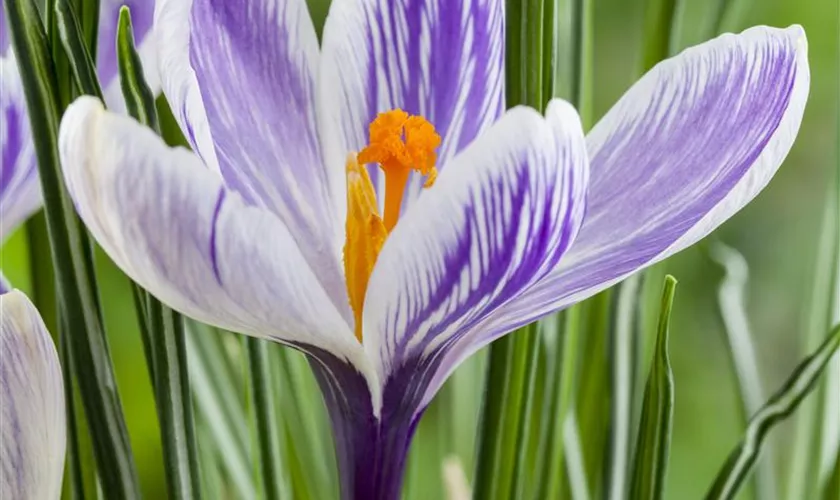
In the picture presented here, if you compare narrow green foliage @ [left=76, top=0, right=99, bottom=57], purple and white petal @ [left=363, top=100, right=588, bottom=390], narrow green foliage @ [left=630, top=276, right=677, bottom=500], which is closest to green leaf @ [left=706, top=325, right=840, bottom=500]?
narrow green foliage @ [left=630, top=276, right=677, bottom=500]

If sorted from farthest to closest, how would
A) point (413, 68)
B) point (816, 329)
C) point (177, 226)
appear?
point (816, 329) → point (413, 68) → point (177, 226)

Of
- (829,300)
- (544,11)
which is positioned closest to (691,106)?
(544,11)

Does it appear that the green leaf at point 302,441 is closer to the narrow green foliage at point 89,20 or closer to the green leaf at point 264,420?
the green leaf at point 264,420

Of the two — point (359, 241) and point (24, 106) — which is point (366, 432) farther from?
point (24, 106)

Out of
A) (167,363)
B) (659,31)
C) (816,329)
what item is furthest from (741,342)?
(167,363)

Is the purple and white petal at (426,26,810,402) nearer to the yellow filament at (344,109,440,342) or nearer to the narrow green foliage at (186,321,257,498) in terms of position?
the yellow filament at (344,109,440,342)

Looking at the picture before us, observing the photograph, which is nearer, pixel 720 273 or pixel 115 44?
pixel 115 44
